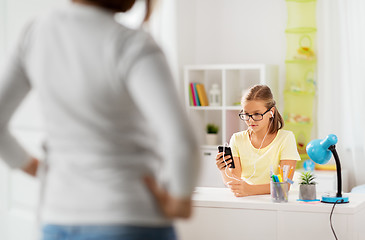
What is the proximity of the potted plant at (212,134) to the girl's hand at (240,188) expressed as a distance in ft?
7.89

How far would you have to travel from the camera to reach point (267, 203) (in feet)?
8.59

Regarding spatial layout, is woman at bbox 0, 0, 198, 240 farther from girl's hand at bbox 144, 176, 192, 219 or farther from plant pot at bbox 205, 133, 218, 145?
plant pot at bbox 205, 133, 218, 145

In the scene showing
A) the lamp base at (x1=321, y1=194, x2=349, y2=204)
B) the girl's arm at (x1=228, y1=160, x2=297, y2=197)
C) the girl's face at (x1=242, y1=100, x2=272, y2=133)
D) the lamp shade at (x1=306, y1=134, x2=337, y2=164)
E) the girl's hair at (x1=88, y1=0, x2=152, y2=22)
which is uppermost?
the girl's hair at (x1=88, y1=0, x2=152, y2=22)

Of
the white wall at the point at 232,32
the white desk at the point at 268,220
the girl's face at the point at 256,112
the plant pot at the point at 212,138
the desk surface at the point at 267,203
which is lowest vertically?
the white desk at the point at 268,220

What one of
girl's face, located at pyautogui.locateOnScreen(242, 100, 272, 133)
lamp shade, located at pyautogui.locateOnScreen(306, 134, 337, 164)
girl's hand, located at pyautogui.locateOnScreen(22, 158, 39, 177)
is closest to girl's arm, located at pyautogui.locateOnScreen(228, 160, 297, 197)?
lamp shade, located at pyautogui.locateOnScreen(306, 134, 337, 164)

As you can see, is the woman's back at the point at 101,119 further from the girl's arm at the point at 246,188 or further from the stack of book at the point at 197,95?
the stack of book at the point at 197,95

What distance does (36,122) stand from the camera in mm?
3018

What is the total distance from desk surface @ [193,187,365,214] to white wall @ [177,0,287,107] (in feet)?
8.32

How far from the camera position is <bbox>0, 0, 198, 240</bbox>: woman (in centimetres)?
97

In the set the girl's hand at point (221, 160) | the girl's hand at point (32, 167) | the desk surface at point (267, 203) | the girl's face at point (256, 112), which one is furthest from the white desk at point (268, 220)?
the girl's hand at point (32, 167)

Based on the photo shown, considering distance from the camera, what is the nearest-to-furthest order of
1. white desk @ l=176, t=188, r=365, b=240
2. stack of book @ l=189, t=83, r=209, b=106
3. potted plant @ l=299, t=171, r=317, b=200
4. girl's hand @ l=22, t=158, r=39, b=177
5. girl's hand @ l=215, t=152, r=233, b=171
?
girl's hand @ l=22, t=158, r=39, b=177 < white desk @ l=176, t=188, r=365, b=240 < potted plant @ l=299, t=171, r=317, b=200 < girl's hand @ l=215, t=152, r=233, b=171 < stack of book @ l=189, t=83, r=209, b=106

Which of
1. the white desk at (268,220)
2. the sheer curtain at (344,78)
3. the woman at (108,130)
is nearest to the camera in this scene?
the woman at (108,130)

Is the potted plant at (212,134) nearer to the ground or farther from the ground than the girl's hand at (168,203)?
nearer to the ground

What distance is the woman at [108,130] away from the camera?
97cm
